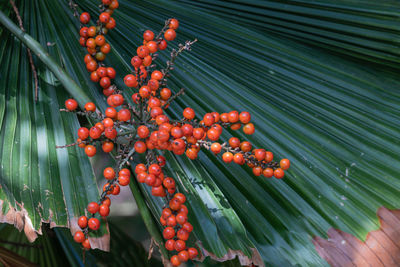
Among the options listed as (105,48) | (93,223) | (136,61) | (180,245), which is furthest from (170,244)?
(105,48)

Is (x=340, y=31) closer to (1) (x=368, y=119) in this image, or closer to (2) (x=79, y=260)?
(1) (x=368, y=119)

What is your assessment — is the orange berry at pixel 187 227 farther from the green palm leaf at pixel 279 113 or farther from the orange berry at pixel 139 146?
the orange berry at pixel 139 146

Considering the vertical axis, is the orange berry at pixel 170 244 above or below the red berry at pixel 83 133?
below

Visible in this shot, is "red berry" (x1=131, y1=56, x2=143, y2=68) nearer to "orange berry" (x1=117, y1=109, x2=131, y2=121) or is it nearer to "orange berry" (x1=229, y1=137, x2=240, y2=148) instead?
"orange berry" (x1=117, y1=109, x2=131, y2=121)

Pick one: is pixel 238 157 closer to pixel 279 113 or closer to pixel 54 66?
pixel 279 113

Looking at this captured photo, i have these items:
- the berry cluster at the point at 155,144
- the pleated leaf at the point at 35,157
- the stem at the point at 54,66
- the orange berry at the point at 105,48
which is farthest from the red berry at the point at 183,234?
the orange berry at the point at 105,48

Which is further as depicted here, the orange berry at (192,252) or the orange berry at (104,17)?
the orange berry at (104,17)
